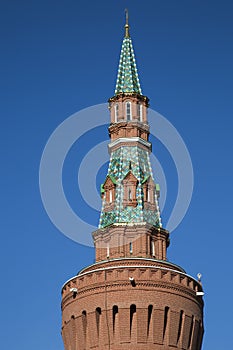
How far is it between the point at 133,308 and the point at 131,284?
141cm

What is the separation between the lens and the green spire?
6309 cm

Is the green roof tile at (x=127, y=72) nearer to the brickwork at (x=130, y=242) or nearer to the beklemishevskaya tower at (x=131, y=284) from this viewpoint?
the beklemishevskaya tower at (x=131, y=284)

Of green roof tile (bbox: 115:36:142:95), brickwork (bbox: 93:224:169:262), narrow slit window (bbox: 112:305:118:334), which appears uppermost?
green roof tile (bbox: 115:36:142:95)

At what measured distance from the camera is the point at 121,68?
64.2 metres

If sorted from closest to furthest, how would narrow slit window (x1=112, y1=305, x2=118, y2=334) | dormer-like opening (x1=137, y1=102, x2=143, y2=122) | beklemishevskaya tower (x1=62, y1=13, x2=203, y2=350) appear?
beklemishevskaya tower (x1=62, y1=13, x2=203, y2=350)
narrow slit window (x1=112, y1=305, x2=118, y2=334)
dormer-like opening (x1=137, y1=102, x2=143, y2=122)

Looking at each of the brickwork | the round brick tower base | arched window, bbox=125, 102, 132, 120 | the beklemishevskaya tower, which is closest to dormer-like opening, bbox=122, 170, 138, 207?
the beklemishevskaya tower

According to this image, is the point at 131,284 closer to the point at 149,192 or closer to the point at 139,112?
the point at 149,192

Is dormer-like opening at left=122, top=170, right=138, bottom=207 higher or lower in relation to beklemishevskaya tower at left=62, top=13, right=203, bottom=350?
higher

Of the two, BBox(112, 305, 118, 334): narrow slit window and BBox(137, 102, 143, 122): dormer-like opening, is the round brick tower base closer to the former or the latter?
BBox(112, 305, 118, 334): narrow slit window

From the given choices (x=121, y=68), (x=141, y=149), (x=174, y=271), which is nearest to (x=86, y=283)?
(x=174, y=271)

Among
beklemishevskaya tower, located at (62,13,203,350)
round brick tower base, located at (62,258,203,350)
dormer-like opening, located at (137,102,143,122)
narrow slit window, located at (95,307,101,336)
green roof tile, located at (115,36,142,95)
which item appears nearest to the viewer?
round brick tower base, located at (62,258,203,350)

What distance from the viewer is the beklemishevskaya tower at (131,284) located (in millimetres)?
52875

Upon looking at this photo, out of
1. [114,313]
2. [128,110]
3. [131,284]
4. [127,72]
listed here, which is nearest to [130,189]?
[128,110]

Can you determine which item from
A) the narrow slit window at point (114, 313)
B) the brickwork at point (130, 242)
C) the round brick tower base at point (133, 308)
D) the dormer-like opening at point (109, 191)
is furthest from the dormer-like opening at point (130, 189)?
the narrow slit window at point (114, 313)
